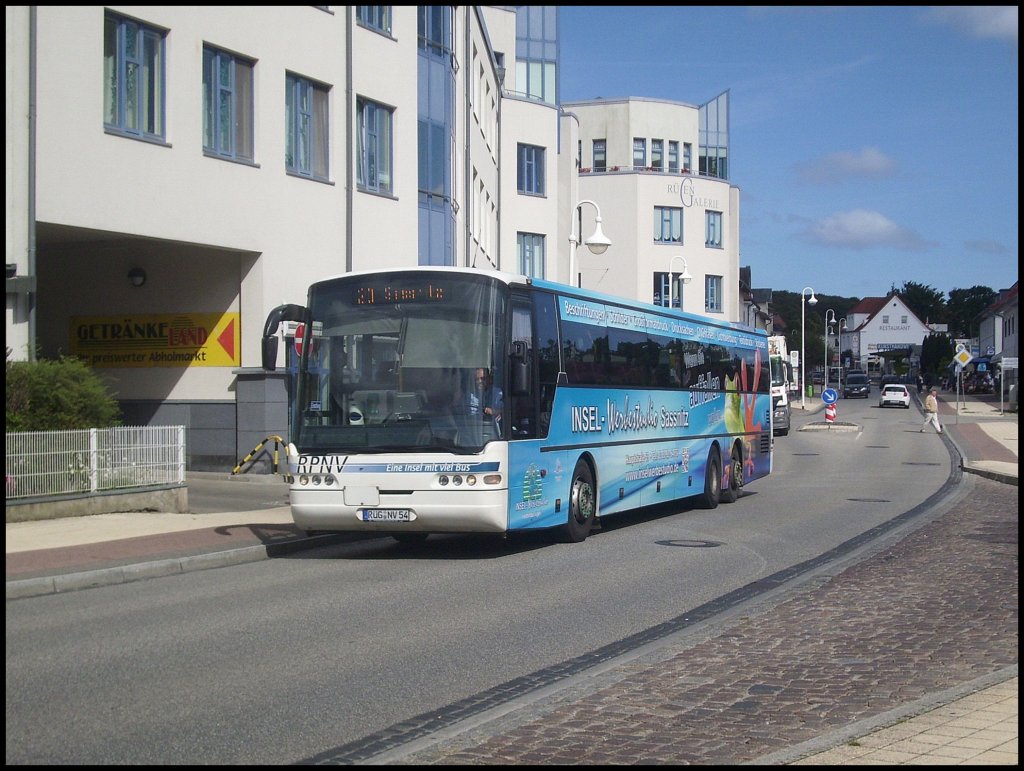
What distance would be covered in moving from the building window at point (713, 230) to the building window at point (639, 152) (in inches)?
198

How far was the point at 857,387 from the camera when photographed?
94562mm

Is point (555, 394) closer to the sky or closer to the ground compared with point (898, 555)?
closer to the sky

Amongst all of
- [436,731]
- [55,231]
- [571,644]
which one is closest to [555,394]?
[571,644]

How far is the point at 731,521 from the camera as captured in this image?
720 inches

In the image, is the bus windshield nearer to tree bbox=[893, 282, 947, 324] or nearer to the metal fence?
the metal fence

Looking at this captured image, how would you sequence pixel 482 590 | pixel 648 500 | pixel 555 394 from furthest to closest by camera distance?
pixel 648 500
pixel 555 394
pixel 482 590

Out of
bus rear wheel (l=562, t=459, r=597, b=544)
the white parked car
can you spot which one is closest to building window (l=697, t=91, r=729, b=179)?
the white parked car

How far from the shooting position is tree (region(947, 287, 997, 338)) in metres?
158

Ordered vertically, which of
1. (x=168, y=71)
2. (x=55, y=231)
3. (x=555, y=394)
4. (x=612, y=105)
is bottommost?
(x=555, y=394)

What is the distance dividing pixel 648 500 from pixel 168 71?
1180 cm

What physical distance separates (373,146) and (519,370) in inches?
611

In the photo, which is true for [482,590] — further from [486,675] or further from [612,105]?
[612,105]

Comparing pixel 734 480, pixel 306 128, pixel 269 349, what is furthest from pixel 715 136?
pixel 269 349

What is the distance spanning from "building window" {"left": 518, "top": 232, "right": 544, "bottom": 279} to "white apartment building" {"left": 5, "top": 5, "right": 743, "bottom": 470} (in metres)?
15.2
